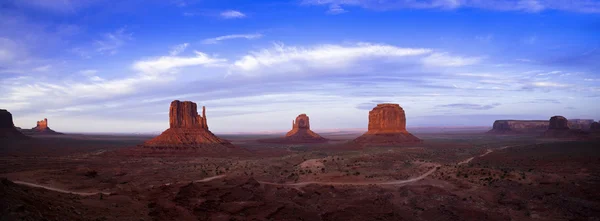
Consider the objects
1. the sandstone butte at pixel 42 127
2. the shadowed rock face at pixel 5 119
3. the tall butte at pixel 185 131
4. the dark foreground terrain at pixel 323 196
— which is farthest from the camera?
the sandstone butte at pixel 42 127

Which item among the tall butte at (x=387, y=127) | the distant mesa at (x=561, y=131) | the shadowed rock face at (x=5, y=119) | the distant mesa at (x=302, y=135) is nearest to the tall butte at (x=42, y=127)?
the shadowed rock face at (x=5, y=119)

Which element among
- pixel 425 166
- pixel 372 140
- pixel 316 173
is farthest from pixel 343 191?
pixel 372 140

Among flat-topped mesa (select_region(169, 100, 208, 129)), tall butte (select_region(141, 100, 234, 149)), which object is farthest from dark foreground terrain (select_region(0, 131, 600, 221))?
flat-topped mesa (select_region(169, 100, 208, 129))

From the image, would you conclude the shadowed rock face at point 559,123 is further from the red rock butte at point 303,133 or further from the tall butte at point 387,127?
the red rock butte at point 303,133

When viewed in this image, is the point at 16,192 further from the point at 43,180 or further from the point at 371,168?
the point at 371,168

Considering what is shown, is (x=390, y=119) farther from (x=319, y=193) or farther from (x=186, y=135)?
(x=319, y=193)

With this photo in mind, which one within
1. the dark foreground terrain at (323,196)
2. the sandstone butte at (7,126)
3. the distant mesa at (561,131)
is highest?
the sandstone butte at (7,126)

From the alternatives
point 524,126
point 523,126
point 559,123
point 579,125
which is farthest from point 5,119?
point 579,125
